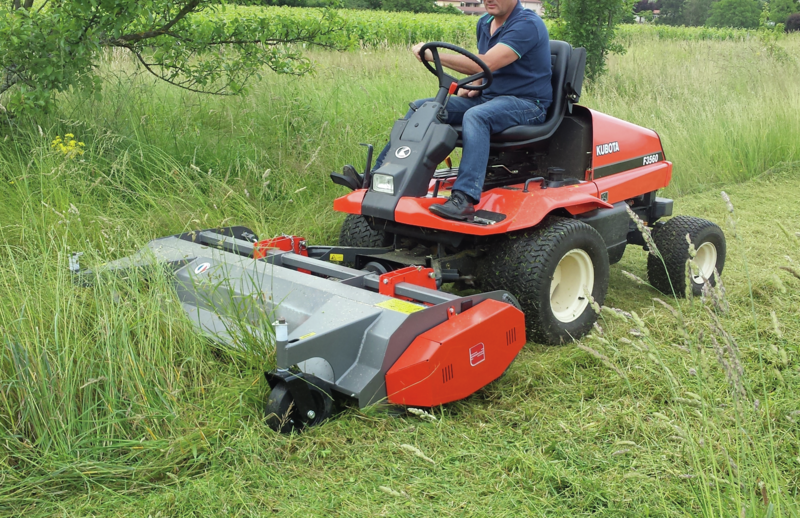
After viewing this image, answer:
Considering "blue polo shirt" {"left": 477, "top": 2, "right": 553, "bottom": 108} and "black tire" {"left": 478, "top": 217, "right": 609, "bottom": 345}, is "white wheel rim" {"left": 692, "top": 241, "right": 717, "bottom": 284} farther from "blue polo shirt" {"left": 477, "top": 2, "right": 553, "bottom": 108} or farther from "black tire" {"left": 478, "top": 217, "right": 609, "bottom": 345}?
"blue polo shirt" {"left": 477, "top": 2, "right": 553, "bottom": 108}

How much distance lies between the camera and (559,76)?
3879 mm

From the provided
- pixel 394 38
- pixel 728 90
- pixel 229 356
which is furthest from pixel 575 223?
pixel 394 38

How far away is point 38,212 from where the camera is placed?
399cm

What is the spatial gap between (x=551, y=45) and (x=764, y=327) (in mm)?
1834

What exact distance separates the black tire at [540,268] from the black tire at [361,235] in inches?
24.3

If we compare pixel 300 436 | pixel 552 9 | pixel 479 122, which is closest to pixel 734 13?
pixel 552 9

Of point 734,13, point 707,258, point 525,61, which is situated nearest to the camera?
point 525,61

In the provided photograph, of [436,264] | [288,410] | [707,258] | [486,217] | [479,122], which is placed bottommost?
[707,258]

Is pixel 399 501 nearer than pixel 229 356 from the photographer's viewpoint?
Yes

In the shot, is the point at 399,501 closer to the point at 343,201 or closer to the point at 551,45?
the point at 343,201

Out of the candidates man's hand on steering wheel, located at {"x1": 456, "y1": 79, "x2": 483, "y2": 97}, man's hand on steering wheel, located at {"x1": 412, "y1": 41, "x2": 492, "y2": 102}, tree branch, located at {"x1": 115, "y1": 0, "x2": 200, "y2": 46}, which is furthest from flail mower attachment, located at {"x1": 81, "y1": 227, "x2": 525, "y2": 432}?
tree branch, located at {"x1": 115, "y1": 0, "x2": 200, "y2": 46}

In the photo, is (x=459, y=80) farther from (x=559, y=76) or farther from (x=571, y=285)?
(x=571, y=285)

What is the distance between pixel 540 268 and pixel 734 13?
4363 cm

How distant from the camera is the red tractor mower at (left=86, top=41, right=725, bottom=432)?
264cm
